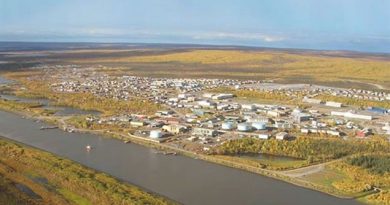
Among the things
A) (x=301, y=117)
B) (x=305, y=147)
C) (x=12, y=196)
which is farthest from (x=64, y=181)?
(x=301, y=117)

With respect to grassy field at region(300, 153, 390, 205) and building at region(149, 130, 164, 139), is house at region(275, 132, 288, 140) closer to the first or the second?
grassy field at region(300, 153, 390, 205)

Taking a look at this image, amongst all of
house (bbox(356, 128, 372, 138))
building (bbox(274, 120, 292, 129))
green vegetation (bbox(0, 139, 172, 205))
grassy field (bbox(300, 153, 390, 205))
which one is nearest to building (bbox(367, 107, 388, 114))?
house (bbox(356, 128, 372, 138))

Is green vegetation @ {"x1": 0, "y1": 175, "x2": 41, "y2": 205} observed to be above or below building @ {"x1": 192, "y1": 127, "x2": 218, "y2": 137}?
below

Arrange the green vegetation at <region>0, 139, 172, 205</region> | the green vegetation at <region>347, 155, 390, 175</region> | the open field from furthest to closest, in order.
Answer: the open field
the green vegetation at <region>347, 155, 390, 175</region>
the green vegetation at <region>0, 139, 172, 205</region>

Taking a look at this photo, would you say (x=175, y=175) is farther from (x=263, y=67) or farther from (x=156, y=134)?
(x=263, y=67)

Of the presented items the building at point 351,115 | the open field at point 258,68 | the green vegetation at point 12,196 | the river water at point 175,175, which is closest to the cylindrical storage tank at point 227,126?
the river water at point 175,175

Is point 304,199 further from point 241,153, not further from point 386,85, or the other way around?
point 386,85

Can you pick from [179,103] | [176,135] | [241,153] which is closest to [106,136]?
[176,135]

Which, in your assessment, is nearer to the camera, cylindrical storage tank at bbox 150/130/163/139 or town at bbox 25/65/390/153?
cylindrical storage tank at bbox 150/130/163/139
